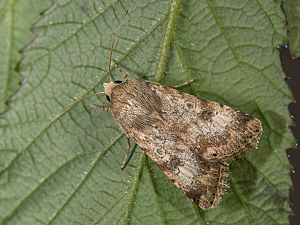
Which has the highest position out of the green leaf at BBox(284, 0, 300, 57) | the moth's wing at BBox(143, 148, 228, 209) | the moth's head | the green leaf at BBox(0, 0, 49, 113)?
the green leaf at BBox(0, 0, 49, 113)

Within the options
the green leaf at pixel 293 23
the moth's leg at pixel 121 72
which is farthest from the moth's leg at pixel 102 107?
the green leaf at pixel 293 23

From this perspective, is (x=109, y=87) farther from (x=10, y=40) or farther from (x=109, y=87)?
(x=10, y=40)

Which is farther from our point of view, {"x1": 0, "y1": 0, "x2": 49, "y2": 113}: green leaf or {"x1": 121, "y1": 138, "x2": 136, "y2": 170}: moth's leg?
{"x1": 0, "y1": 0, "x2": 49, "y2": 113}: green leaf

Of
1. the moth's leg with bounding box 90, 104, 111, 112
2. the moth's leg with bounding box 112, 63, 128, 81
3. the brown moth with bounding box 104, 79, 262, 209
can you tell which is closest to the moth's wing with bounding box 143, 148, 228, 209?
the brown moth with bounding box 104, 79, 262, 209

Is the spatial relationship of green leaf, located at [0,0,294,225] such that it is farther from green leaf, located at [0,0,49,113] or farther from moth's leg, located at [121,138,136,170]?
green leaf, located at [0,0,49,113]

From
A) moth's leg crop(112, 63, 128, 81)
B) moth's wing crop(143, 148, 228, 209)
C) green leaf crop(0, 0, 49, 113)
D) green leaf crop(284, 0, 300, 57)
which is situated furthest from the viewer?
green leaf crop(0, 0, 49, 113)

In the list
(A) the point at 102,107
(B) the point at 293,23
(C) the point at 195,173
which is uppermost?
(A) the point at 102,107

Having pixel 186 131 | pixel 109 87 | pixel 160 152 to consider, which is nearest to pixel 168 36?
pixel 109 87

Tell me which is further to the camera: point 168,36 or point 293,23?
point 168,36
